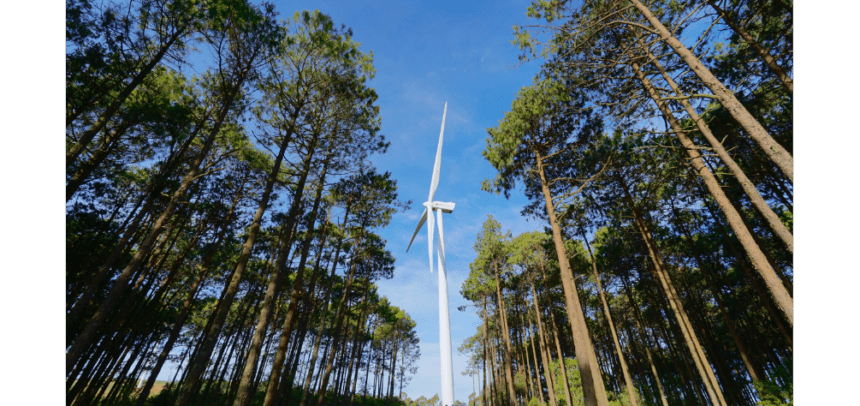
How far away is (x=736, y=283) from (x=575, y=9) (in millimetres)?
23353

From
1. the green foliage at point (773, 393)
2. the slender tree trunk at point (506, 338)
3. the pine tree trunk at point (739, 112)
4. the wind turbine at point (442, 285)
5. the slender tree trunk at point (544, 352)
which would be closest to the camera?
the pine tree trunk at point (739, 112)

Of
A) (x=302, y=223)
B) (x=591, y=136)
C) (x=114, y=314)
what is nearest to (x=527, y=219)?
(x=591, y=136)

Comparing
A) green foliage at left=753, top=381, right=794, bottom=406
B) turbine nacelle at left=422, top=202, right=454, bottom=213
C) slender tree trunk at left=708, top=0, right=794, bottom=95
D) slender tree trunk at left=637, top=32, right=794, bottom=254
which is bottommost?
green foliage at left=753, top=381, right=794, bottom=406

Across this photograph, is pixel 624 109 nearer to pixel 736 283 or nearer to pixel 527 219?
pixel 527 219

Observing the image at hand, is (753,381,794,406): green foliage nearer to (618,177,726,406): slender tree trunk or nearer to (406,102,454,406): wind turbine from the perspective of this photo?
(618,177,726,406): slender tree trunk

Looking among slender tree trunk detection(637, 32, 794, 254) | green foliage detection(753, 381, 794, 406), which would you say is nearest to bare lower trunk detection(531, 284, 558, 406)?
green foliage detection(753, 381, 794, 406)

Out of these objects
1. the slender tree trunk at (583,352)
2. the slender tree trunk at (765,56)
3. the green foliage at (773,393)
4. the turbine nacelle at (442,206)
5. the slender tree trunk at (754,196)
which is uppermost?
the slender tree trunk at (765,56)

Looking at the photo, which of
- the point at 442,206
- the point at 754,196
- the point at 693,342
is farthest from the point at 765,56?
the point at 693,342

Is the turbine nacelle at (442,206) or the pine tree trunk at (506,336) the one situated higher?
the turbine nacelle at (442,206)

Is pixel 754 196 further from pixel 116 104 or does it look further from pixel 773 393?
pixel 116 104

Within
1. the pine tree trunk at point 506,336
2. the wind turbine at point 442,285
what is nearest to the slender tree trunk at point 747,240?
the wind turbine at point 442,285

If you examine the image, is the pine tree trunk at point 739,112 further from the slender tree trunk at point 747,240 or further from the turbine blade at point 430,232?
the turbine blade at point 430,232

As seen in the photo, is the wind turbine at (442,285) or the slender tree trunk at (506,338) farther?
the slender tree trunk at (506,338)

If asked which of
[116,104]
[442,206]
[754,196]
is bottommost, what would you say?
[754,196]
